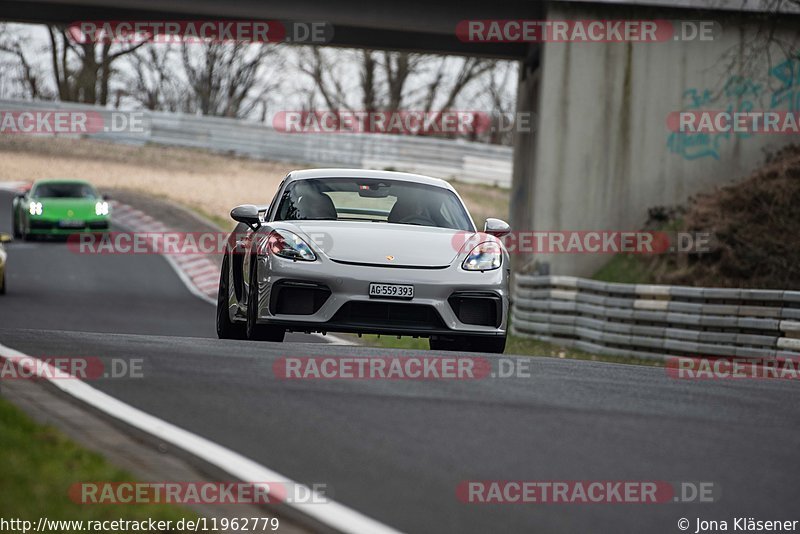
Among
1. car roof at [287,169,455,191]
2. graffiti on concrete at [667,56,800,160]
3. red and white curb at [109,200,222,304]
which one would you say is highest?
graffiti on concrete at [667,56,800,160]

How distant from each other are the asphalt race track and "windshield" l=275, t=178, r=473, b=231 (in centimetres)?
119

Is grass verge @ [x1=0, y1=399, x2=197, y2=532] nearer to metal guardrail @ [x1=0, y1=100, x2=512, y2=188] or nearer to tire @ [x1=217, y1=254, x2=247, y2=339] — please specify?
tire @ [x1=217, y1=254, x2=247, y2=339]

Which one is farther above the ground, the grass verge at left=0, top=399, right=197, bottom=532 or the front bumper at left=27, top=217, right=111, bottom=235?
the grass verge at left=0, top=399, right=197, bottom=532

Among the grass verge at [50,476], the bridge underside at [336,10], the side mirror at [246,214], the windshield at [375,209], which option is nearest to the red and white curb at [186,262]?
the bridge underside at [336,10]

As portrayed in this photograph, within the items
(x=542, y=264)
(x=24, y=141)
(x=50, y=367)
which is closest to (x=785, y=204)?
(x=542, y=264)

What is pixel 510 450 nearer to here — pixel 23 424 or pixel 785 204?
pixel 23 424

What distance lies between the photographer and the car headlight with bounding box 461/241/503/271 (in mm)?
10055

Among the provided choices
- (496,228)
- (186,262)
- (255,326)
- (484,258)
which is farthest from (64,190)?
(484,258)

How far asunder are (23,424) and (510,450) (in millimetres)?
2129

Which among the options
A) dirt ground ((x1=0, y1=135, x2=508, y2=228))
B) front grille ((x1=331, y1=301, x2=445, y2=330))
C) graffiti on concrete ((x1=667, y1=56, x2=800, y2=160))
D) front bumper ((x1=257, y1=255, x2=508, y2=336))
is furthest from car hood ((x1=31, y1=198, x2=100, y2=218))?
front grille ((x1=331, y1=301, x2=445, y2=330))

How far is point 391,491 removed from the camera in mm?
5418

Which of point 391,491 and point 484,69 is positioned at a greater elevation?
point 484,69

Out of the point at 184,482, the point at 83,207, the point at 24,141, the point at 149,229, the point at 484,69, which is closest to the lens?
the point at 184,482

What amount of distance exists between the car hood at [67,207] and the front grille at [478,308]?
20.2 meters
